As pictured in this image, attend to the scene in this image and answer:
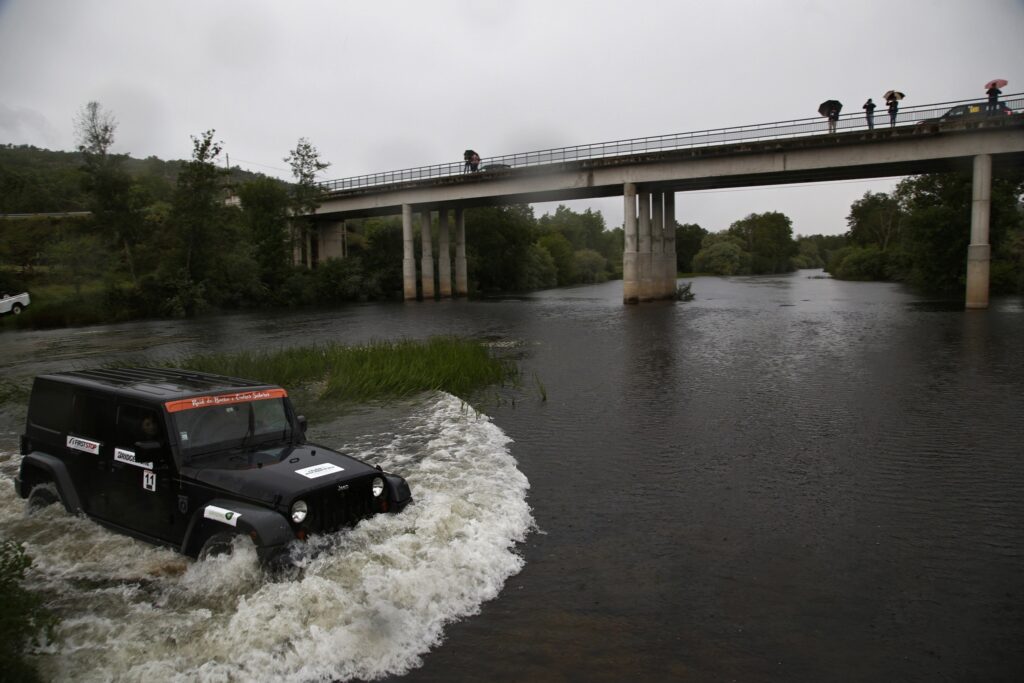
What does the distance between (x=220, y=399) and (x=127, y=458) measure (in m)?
1.08

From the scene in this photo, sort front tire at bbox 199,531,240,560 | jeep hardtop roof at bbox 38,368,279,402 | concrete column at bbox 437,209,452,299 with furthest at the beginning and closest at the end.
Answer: concrete column at bbox 437,209,452,299
jeep hardtop roof at bbox 38,368,279,402
front tire at bbox 199,531,240,560

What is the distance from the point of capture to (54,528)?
8.39 meters

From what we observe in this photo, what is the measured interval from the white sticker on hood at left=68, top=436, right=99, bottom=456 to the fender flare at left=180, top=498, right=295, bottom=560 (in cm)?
177

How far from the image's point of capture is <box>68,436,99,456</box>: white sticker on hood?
7.74 meters

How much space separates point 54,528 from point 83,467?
1.14 m

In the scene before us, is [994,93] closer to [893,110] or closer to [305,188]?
[893,110]

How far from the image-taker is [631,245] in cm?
5459

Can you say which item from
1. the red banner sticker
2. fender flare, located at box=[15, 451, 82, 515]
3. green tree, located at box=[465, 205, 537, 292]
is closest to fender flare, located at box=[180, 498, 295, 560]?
the red banner sticker

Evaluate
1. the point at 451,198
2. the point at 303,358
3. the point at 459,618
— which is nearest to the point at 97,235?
the point at 451,198

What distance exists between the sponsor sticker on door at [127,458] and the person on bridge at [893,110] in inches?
1846

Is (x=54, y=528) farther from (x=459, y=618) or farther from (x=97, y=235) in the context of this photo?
(x=97, y=235)

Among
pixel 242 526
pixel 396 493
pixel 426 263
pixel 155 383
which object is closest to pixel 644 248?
pixel 426 263

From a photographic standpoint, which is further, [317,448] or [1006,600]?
[317,448]

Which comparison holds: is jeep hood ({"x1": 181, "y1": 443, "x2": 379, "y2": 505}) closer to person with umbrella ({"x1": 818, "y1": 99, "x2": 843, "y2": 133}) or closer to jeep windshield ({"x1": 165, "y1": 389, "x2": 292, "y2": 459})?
jeep windshield ({"x1": 165, "y1": 389, "x2": 292, "y2": 459})
